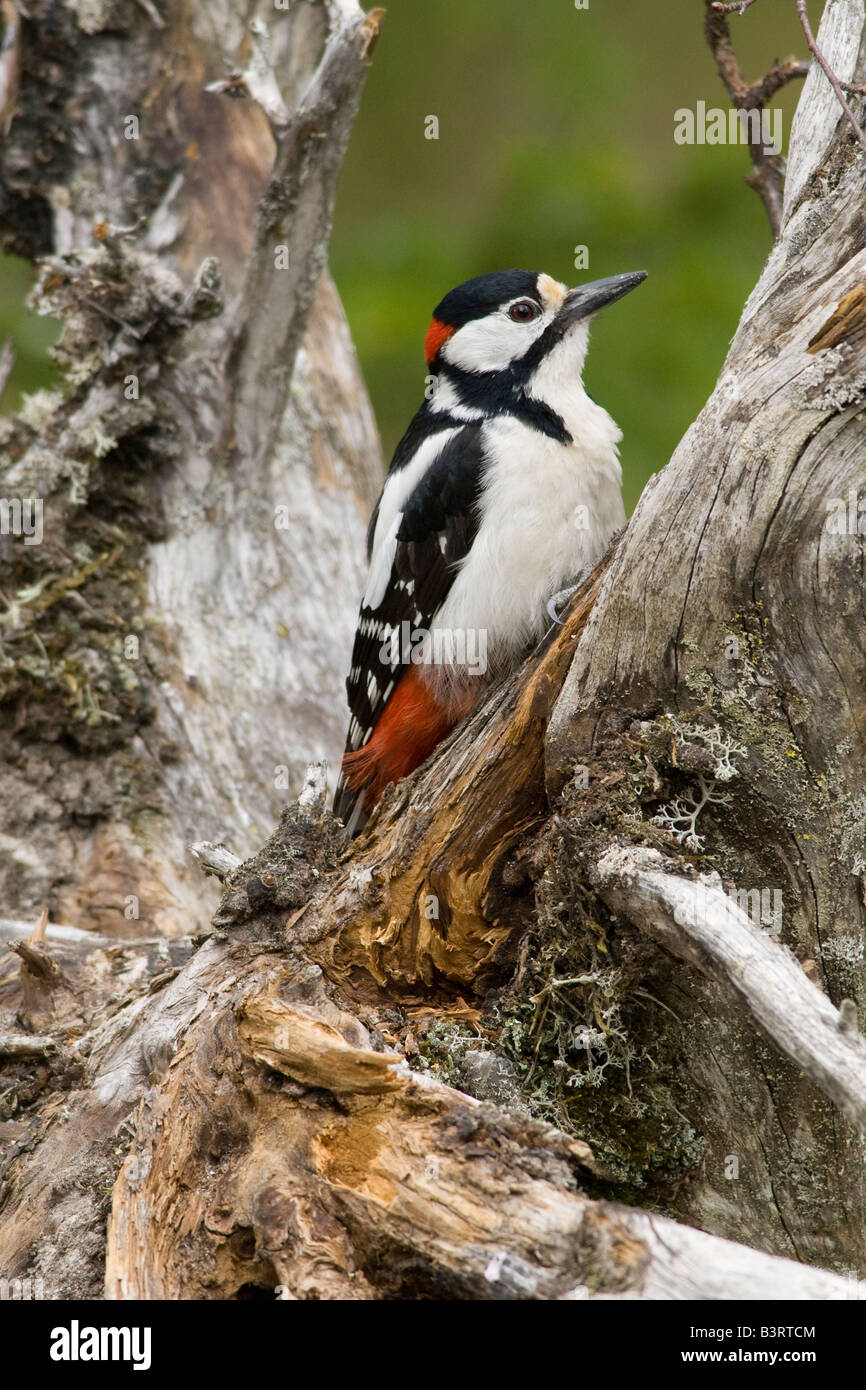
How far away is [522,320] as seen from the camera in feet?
11.2

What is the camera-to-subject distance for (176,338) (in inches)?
168

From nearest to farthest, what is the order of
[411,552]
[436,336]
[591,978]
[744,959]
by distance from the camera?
[744,959] < [591,978] < [411,552] < [436,336]

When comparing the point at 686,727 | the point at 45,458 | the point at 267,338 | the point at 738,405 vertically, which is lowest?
the point at 686,727

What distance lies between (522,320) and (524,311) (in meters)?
0.03

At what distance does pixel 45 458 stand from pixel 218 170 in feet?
4.80

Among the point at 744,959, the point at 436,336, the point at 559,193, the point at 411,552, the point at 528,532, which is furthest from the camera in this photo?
the point at 559,193

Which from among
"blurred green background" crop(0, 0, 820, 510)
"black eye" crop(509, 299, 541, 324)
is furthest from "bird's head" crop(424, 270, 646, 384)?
"blurred green background" crop(0, 0, 820, 510)

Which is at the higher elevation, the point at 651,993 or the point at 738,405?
the point at 738,405

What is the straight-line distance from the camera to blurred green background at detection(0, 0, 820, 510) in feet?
19.1

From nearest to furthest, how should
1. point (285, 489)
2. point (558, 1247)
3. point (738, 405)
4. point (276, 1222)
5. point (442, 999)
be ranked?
point (558, 1247), point (276, 1222), point (738, 405), point (442, 999), point (285, 489)

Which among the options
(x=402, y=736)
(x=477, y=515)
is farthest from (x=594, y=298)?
(x=402, y=736)

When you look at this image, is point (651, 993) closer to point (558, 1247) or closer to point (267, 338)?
point (558, 1247)

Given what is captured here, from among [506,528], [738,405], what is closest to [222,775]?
[506,528]

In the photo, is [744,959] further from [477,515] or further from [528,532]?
[477,515]
